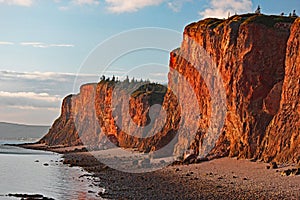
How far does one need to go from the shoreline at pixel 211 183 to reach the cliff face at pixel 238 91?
384 cm

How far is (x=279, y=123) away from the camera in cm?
4666

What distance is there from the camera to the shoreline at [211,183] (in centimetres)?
3228

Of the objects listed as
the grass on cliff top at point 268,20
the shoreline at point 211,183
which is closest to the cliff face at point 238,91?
the grass on cliff top at point 268,20

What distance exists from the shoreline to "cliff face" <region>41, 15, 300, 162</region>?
3836mm

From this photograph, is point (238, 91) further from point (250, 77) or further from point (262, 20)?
point (262, 20)

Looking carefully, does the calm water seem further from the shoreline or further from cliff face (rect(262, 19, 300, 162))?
cliff face (rect(262, 19, 300, 162))

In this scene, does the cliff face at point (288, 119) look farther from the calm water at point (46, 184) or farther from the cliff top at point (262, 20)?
the calm water at point (46, 184)

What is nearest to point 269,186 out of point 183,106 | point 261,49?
point 261,49

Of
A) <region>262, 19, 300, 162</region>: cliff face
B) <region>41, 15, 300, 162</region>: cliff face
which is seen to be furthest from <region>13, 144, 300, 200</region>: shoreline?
<region>41, 15, 300, 162</region>: cliff face

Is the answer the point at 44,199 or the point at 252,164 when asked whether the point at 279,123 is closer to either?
the point at 252,164

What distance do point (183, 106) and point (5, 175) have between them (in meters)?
32.4

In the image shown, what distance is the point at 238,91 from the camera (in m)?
55.7

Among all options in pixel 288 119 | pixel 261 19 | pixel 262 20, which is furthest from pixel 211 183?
pixel 261 19

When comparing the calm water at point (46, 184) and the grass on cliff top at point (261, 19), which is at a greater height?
the grass on cliff top at point (261, 19)
